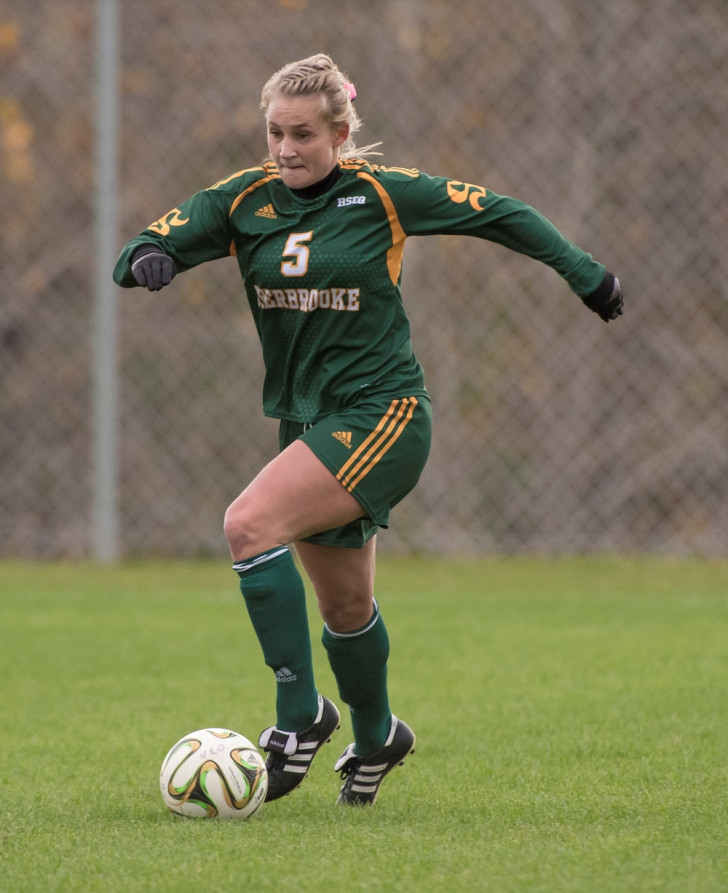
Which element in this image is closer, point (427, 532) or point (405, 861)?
point (405, 861)

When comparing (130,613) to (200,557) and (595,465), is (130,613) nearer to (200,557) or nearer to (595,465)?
(200,557)

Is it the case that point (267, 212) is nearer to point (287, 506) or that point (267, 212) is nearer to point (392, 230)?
point (392, 230)

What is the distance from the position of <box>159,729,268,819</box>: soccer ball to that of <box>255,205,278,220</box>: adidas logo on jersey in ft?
4.45

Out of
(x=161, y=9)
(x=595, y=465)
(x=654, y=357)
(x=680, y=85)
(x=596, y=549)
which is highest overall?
(x=161, y=9)

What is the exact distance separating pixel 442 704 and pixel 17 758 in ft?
5.13

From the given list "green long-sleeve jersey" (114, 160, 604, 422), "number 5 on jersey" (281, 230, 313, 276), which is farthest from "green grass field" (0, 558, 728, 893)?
"number 5 on jersey" (281, 230, 313, 276)

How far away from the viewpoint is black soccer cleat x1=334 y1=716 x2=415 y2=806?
12.0 feet

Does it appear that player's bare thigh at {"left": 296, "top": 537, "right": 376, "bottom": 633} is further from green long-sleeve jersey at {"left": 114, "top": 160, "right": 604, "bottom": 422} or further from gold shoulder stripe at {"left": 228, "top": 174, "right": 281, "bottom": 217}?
gold shoulder stripe at {"left": 228, "top": 174, "right": 281, "bottom": 217}

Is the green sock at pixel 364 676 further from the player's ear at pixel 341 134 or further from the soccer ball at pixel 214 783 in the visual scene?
the player's ear at pixel 341 134

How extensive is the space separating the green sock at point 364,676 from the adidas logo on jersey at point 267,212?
1.07 metres

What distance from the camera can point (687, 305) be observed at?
8680 mm

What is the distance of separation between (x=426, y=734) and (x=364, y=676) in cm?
87

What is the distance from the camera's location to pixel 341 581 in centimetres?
365

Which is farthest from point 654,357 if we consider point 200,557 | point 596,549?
point 200,557
